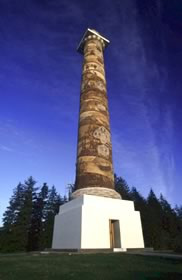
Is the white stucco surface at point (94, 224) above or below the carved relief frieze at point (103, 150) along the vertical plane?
below

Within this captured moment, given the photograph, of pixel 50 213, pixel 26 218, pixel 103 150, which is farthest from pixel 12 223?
pixel 103 150

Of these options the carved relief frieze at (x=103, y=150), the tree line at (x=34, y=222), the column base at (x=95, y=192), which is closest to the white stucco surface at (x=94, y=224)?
the column base at (x=95, y=192)

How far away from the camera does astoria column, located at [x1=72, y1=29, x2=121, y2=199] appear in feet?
36.9

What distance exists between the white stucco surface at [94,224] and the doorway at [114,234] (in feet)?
0.46

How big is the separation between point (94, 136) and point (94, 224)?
477cm

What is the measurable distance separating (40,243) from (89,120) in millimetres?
22312

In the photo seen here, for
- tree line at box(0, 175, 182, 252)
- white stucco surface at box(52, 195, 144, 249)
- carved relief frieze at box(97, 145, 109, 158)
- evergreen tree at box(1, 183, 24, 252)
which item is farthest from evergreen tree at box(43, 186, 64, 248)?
carved relief frieze at box(97, 145, 109, 158)

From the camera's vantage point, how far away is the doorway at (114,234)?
10.0 metres

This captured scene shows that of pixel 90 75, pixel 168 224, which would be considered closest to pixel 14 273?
pixel 90 75

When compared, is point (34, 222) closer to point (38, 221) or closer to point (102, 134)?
point (38, 221)

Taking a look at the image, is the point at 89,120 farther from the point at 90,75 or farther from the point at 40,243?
the point at 40,243

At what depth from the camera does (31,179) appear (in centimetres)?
3491

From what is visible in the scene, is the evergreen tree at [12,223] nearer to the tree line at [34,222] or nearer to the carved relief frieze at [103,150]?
the tree line at [34,222]

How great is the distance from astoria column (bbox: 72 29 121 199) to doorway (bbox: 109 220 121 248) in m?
1.31
